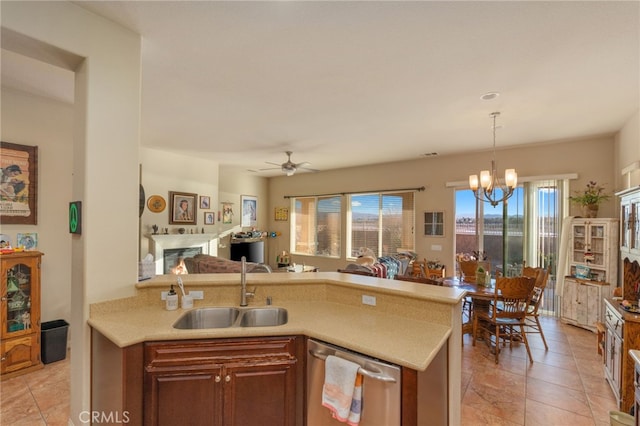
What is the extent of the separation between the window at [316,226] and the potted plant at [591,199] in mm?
4643

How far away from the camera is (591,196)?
424 cm

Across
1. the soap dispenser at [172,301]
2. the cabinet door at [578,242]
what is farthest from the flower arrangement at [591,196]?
the soap dispenser at [172,301]

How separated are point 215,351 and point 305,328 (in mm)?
528

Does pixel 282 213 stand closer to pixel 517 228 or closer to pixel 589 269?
pixel 517 228

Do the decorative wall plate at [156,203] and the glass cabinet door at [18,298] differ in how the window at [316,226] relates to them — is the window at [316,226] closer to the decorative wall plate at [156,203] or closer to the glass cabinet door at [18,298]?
the decorative wall plate at [156,203]

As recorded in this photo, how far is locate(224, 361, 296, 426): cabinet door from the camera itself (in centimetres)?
169

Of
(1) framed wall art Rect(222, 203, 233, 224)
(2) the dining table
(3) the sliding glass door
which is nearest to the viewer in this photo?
(2) the dining table

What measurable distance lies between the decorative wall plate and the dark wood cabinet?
454cm

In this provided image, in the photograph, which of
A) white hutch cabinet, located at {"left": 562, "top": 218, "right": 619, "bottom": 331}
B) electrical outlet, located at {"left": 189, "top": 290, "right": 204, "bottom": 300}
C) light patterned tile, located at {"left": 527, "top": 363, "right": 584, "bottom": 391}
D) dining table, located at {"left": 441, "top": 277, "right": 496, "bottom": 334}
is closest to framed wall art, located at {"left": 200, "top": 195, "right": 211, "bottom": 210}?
electrical outlet, located at {"left": 189, "top": 290, "right": 204, "bottom": 300}

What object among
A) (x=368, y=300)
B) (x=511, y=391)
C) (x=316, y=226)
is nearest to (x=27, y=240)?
(x=368, y=300)

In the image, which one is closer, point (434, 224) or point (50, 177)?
point (50, 177)

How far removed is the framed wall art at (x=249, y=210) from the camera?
26.5 feet

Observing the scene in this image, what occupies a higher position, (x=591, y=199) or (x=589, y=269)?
(x=591, y=199)

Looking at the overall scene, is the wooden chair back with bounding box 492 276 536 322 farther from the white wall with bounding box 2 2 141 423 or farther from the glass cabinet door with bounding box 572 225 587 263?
the white wall with bounding box 2 2 141 423
